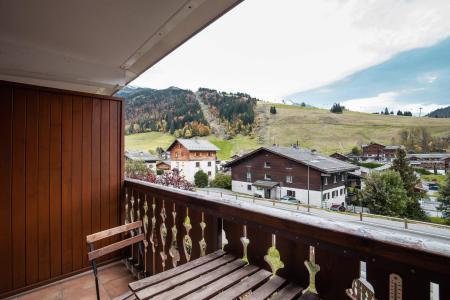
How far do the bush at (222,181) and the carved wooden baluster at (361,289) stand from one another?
1112 mm

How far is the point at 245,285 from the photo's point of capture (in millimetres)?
1087

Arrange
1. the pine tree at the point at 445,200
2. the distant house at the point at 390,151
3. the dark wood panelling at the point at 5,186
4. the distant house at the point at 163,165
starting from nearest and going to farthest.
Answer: the pine tree at the point at 445,200 < the distant house at the point at 390,151 < the dark wood panelling at the point at 5,186 < the distant house at the point at 163,165

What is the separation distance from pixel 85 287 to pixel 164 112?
6.78 ft

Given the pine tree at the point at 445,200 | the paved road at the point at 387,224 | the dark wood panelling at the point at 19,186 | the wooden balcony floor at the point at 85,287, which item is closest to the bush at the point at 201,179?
the paved road at the point at 387,224

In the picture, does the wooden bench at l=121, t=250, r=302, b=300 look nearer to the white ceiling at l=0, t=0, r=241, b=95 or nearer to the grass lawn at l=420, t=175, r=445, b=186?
the grass lawn at l=420, t=175, r=445, b=186

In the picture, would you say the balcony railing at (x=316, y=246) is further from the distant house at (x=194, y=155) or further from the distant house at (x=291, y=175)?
the distant house at (x=194, y=155)

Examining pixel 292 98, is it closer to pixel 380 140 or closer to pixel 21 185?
pixel 380 140

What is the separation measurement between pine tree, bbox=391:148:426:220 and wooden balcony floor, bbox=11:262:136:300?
8.39 ft

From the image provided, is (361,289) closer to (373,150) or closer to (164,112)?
(373,150)

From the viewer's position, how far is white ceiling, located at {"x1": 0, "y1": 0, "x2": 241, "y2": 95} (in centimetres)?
175

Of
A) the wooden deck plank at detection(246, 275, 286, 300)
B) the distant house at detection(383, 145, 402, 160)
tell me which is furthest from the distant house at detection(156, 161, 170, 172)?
the distant house at detection(383, 145, 402, 160)

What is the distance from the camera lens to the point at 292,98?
6.93 ft

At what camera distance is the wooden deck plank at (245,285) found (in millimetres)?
1016

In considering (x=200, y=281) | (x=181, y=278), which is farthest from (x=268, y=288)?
(x=181, y=278)
